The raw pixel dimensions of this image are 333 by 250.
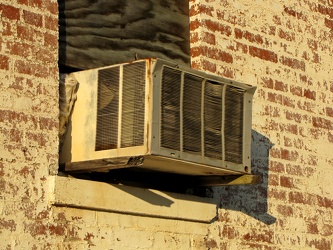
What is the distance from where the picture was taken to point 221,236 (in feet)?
22.5

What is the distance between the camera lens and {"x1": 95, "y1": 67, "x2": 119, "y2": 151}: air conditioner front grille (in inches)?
235

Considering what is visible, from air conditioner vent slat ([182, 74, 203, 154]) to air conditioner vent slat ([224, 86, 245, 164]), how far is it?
274 mm

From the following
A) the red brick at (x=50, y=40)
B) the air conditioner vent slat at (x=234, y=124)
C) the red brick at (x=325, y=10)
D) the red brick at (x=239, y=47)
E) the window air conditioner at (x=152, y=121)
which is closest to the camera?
the window air conditioner at (x=152, y=121)

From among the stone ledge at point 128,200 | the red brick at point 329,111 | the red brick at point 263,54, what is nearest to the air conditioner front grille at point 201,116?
the stone ledge at point 128,200

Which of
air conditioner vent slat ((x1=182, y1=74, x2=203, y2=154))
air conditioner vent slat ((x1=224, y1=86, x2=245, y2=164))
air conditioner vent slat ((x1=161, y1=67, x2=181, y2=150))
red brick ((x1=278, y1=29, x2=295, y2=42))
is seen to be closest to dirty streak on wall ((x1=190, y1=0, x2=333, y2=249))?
red brick ((x1=278, y1=29, x2=295, y2=42))

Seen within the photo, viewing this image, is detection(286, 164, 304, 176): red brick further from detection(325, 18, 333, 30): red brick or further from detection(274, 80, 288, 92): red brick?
detection(325, 18, 333, 30): red brick

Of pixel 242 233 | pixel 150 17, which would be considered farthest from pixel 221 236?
pixel 150 17

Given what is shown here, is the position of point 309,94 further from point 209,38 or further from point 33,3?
point 33,3

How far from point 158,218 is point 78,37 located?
1277mm

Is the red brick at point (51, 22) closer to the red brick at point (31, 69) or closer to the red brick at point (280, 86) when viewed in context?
the red brick at point (31, 69)

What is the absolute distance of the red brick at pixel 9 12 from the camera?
5.81 metres

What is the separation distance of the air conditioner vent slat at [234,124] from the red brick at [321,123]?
5.24ft

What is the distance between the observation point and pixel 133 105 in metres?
5.93

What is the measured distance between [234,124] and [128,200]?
847 millimetres
